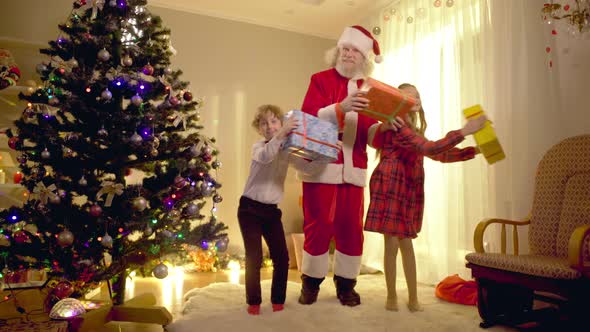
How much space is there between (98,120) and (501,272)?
2.38 m

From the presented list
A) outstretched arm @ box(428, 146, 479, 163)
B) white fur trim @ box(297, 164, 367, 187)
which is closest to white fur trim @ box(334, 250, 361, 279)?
white fur trim @ box(297, 164, 367, 187)

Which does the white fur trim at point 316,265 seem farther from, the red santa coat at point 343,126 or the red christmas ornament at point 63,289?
the red christmas ornament at point 63,289

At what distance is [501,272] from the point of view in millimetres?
2188

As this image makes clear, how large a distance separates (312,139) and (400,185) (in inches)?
25.0

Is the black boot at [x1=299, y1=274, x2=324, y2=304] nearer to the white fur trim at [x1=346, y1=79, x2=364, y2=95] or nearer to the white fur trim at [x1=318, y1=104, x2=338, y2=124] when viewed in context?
the white fur trim at [x1=318, y1=104, x2=338, y2=124]

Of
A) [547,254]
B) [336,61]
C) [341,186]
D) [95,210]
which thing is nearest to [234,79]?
[336,61]

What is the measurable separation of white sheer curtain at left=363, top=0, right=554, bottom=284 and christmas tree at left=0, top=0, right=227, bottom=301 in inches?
57.8

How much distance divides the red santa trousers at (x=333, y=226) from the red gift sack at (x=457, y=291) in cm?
72

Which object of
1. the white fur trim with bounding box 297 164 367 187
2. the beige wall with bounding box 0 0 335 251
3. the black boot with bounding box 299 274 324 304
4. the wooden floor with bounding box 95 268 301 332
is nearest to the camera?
the wooden floor with bounding box 95 268 301 332

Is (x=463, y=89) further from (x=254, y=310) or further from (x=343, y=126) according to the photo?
(x=254, y=310)

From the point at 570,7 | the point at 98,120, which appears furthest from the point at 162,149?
the point at 570,7

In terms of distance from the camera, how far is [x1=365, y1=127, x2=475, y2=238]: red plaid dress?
2406 millimetres

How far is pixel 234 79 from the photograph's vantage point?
4812mm

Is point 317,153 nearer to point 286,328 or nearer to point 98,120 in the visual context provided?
point 286,328
